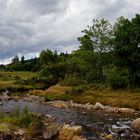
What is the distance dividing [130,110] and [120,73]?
49.8 ft

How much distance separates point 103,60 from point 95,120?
43.7 meters

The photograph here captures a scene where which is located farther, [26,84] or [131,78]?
[26,84]

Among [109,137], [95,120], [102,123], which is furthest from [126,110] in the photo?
[109,137]

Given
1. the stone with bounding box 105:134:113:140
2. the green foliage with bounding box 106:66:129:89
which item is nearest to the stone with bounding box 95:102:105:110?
the green foliage with bounding box 106:66:129:89

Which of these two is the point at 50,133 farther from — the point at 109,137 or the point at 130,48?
the point at 130,48

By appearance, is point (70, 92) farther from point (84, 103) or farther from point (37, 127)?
point (37, 127)

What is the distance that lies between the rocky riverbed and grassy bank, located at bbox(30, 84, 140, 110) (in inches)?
84.2

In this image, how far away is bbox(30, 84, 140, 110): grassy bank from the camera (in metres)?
60.1

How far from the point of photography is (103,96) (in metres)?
66.1

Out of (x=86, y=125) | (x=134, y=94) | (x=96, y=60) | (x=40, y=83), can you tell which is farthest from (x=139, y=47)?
(x=40, y=83)

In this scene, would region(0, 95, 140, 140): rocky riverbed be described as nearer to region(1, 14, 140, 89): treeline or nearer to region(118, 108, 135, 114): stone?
region(118, 108, 135, 114): stone

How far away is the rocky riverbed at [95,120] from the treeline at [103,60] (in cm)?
1133

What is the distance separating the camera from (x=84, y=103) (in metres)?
65.9

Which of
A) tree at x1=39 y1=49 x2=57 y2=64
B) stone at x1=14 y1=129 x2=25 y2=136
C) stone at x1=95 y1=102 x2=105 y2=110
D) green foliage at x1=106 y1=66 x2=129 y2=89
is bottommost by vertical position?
stone at x1=14 y1=129 x2=25 y2=136
